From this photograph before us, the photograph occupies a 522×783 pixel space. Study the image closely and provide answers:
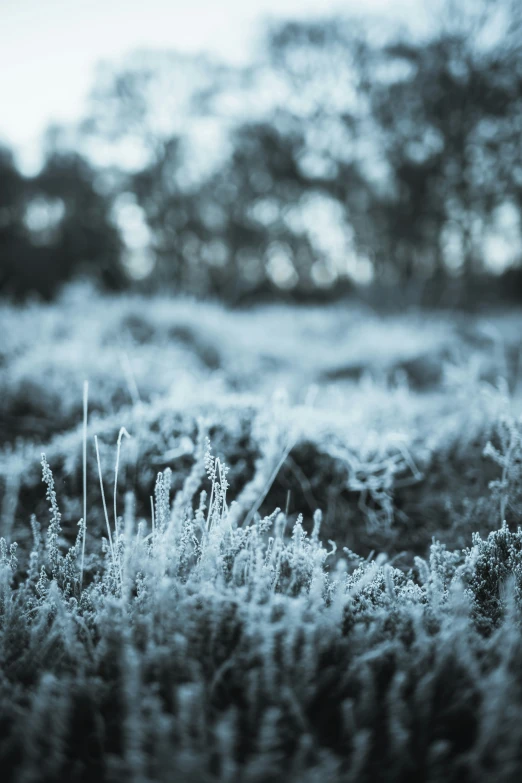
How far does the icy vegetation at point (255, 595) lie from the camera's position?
3.71 ft

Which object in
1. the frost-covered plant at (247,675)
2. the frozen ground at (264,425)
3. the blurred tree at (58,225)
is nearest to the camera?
the frost-covered plant at (247,675)

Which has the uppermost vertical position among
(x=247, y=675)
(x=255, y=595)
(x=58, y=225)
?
(x=58, y=225)

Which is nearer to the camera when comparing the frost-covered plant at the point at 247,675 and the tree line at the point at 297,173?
the frost-covered plant at the point at 247,675

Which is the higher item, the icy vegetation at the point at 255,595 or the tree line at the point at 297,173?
the tree line at the point at 297,173

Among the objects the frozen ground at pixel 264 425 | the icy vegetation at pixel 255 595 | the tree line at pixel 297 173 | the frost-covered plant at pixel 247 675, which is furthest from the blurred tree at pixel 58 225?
the frost-covered plant at pixel 247 675

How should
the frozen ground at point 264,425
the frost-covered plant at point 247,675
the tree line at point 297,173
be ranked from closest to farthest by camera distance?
the frost-covered plant at point 247,675 → the frozen ground at point 264,425 → the tree line at point 297,173

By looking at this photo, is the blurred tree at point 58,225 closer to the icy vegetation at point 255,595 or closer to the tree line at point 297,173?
the tree line at point 297,173

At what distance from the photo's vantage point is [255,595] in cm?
145

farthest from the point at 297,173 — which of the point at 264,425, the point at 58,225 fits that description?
the point at 264,425

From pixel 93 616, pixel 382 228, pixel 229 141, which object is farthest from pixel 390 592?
pixel 229 141

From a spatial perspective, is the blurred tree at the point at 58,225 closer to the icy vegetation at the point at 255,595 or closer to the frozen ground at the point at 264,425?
the frozen ground at the point at 264,425

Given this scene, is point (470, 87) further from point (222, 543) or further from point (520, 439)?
point (222, 543)

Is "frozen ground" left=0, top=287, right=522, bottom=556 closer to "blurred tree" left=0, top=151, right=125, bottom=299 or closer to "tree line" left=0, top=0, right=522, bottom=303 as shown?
"tree line" left=0, top=0, right=522, bottom=303

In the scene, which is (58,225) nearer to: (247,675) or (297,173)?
(297,173)
